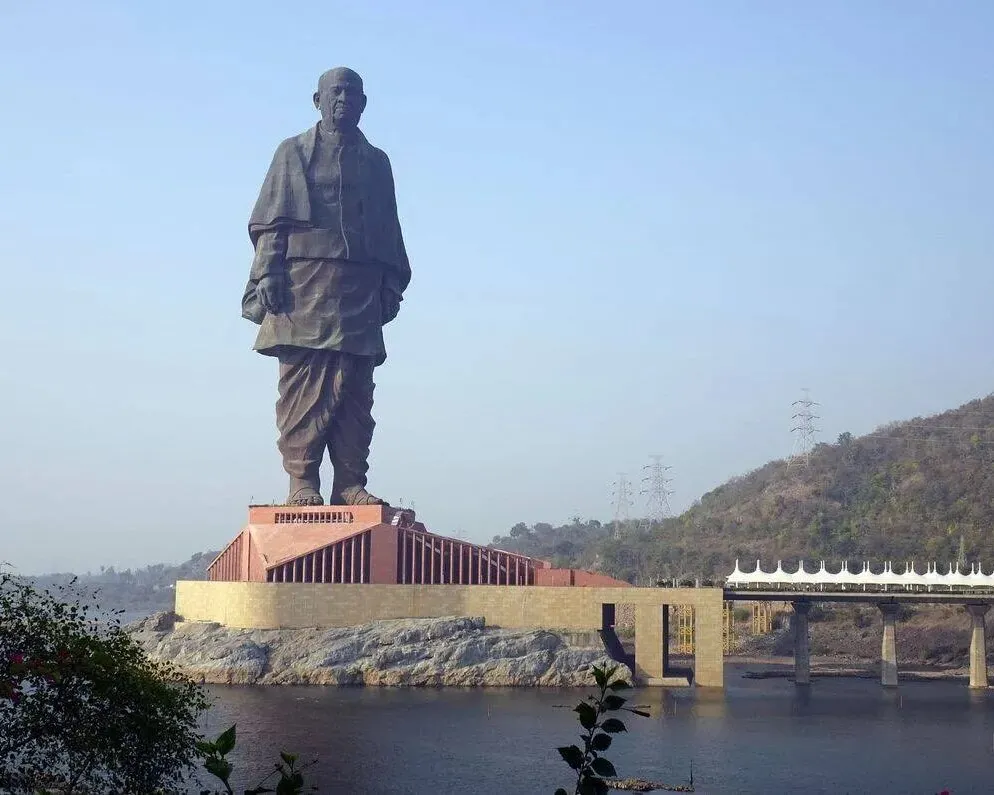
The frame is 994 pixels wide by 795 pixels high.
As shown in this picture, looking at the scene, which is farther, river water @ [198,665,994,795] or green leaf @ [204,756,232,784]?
river water @ [198,665,994,795]

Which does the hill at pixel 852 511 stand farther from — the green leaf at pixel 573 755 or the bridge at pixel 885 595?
the green leaf at pixel 573 755

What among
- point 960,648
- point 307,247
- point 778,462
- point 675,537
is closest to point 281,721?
point 307,247

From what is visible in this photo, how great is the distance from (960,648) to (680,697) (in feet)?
115

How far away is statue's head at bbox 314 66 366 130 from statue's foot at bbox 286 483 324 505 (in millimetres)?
23383

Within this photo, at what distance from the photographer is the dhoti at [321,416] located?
269 feet

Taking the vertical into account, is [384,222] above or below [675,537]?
above

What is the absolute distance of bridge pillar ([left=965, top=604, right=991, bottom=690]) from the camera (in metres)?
72.8

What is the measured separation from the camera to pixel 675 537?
150m

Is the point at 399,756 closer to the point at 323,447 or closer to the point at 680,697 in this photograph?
the point at 680,697

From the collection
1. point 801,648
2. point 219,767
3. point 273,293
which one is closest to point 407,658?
point 801,648

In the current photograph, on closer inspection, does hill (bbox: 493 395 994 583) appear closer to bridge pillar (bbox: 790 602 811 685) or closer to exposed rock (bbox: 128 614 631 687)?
bridge pillar (bbox: 790 602 811 685)

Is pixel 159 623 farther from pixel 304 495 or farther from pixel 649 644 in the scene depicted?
pixel 649 644

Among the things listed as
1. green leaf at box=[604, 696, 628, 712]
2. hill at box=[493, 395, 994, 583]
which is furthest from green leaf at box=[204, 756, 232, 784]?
hill at box=[493, 395, 994, 583]

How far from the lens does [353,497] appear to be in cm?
8075
